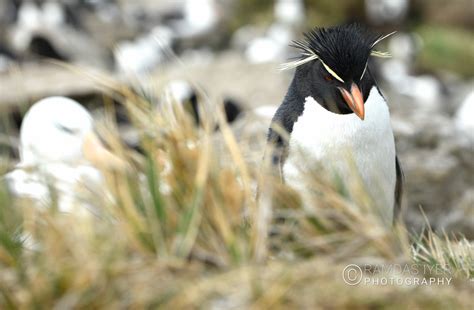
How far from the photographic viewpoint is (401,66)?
26.7 metres

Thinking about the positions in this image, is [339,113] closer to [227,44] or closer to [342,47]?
[342,47]

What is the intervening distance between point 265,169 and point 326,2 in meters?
24.3

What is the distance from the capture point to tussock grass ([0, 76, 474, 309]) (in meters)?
3.38


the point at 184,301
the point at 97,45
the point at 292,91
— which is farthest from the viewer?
the point at 97,45

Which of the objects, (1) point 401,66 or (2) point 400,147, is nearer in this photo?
(2) point 400,147

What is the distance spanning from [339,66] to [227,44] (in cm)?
2452

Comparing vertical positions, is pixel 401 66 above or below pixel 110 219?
below

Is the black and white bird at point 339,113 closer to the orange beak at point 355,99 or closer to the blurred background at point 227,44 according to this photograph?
the orange beak at point 355,99

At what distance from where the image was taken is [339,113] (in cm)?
536

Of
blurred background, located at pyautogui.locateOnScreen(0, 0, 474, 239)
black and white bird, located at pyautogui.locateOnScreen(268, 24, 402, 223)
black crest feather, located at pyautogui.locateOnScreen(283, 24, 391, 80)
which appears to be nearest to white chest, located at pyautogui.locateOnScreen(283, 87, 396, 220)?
black and white bird, located at pyautogui.locateOnScreen(268, 24, 402, 223)

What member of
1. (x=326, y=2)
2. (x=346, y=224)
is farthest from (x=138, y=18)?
(x=346, y=224)

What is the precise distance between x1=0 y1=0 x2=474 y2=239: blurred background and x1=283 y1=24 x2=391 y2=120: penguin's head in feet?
14.6

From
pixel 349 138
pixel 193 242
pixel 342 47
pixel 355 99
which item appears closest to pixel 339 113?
pixel 349 138

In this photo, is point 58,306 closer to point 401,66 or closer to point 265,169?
point 265,169
